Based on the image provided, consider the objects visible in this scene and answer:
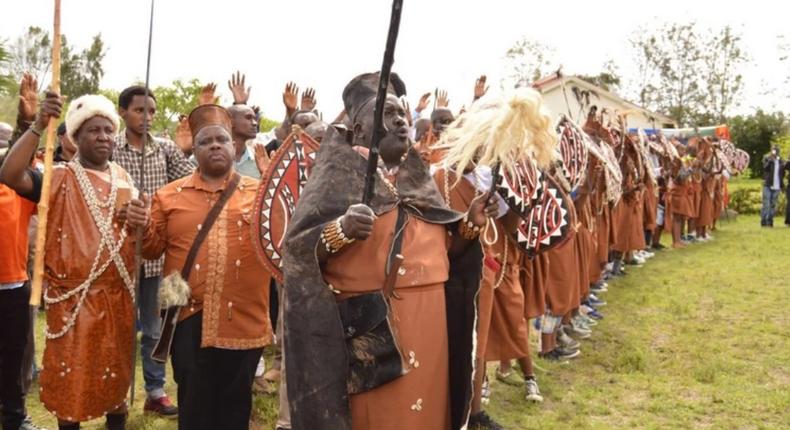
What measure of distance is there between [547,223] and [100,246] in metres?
3.21

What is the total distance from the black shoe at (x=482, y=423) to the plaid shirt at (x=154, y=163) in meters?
2.52

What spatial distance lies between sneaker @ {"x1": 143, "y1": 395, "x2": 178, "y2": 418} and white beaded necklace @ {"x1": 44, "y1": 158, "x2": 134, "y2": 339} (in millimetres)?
1519

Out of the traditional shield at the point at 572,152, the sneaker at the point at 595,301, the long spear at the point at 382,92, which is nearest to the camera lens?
the long spear at the point at 382,92

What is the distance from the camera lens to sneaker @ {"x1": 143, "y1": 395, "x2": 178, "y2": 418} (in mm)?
5266

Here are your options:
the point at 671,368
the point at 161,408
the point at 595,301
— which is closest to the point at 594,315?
the point at 595,301

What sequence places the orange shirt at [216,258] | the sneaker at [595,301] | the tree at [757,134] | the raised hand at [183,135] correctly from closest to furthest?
the orange shirt at [216,258]
the raised hand at [183,135]
the sneaker at [595,301]
the tree at [757,134]

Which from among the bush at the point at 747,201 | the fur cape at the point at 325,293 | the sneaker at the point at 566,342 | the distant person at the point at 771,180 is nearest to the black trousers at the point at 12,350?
the fur cape at the point at 325,293

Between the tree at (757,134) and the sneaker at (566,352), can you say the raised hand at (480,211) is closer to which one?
the sneaker at (566,352)

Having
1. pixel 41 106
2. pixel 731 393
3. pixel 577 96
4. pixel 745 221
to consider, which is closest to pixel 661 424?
pixel 731 393

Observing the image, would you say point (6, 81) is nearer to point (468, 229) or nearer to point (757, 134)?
point (468, 229)

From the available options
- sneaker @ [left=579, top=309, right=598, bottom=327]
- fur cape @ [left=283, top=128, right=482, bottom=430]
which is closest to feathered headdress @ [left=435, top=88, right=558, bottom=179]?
fur cape @ [left=283, top=128, right=482, bottom=430]

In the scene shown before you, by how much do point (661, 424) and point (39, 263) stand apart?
14.6 feet

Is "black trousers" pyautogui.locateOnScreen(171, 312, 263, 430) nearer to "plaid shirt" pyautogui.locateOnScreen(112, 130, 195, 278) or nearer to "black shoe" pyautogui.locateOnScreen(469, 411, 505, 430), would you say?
"plaid shirt" pyautogui.locateOnScreen(112, 130, 195, 278)

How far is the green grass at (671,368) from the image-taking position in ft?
18.1
